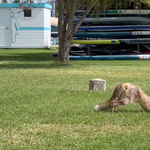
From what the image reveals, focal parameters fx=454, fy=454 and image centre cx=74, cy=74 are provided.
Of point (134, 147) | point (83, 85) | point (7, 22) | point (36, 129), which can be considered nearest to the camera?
point (134, 147)

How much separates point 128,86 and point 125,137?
1667 millimetres

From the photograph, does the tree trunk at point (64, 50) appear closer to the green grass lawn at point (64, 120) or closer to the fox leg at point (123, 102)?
the green grass lawn at point (64, 120)

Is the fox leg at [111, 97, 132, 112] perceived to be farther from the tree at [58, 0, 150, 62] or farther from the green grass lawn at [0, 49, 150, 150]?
the tree at [58, 0, 150, 62]

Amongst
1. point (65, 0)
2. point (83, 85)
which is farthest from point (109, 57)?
point (83, 85)

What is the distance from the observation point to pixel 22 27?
33.2 m

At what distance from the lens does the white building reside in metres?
33.1

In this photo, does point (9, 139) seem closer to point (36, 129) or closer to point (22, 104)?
point (36, 129)

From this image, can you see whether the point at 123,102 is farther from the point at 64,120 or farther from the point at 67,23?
the point at 67,23

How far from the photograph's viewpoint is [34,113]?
26.6 feet

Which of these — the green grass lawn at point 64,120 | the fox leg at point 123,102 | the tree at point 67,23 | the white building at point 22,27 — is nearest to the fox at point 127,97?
the fox leg at point 123,102

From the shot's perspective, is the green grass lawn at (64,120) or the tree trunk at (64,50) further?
the tree trunk at (64,50)

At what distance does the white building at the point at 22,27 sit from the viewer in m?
33.1

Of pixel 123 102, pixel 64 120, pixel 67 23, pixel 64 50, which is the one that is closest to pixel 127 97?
pixel 123 102

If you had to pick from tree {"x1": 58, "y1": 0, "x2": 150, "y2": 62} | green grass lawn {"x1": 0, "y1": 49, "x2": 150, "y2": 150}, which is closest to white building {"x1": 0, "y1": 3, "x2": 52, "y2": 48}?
tree {"x1": 58, "y1": 0, "x2": 150, "y2": 62}
